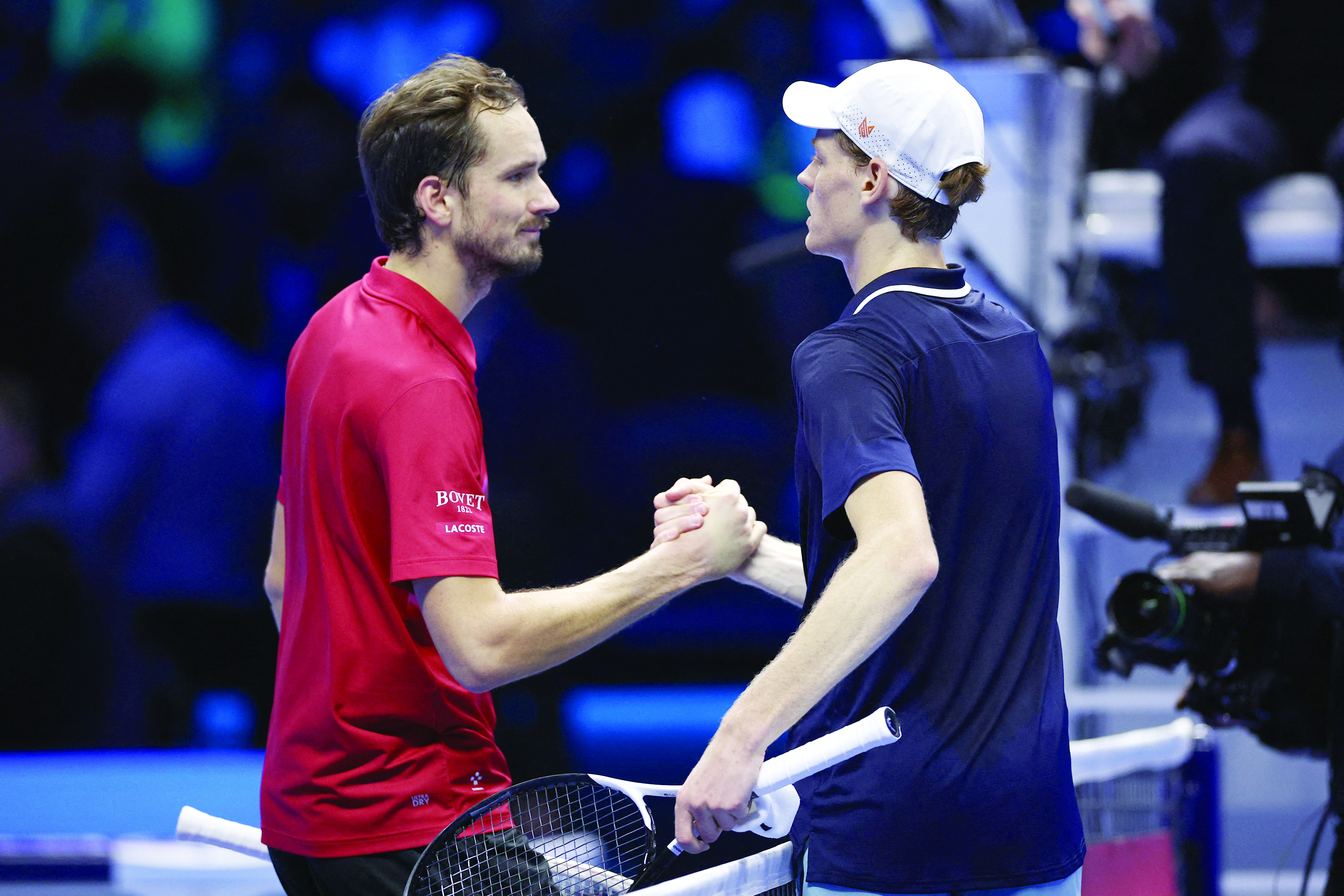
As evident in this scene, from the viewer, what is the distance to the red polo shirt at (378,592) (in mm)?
1450

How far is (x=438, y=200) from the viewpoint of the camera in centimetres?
162

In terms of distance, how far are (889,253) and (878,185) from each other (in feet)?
0.24

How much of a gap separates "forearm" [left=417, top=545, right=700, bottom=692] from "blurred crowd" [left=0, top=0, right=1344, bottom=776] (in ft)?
10.4

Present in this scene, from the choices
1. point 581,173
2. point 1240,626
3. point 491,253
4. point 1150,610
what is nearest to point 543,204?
point 491,253

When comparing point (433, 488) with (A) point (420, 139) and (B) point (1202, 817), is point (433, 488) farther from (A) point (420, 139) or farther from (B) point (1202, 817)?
(B) point (1202, 817)

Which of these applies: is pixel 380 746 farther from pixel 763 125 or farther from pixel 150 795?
pixel 763 125

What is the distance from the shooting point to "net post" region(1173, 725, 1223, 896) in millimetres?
2400

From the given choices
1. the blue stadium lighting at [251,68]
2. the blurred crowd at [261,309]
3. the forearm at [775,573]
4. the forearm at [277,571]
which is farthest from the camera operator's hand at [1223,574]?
the blue stadium lighting at [251,68]

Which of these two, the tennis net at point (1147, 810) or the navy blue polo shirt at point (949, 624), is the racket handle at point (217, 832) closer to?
the navy blue polo shirt at point (949, 624)

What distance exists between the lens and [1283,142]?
362 centimetres

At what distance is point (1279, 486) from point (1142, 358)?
Result: 5.88 feet

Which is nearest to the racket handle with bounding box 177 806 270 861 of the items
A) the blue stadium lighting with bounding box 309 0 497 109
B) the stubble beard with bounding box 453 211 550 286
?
the stubble beard with bounding box 453 211 550 286

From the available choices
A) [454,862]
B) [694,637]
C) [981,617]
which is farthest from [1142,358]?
[454,862]

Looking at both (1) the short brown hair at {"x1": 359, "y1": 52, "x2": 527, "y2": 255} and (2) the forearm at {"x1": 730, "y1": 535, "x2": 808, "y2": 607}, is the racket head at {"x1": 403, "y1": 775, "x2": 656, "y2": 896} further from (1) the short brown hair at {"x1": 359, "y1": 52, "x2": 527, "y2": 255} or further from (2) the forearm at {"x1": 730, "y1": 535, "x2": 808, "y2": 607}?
(1) the short brown hair at {"x1": 359, "y1": 52, "x2": 527, "y2": 255}
